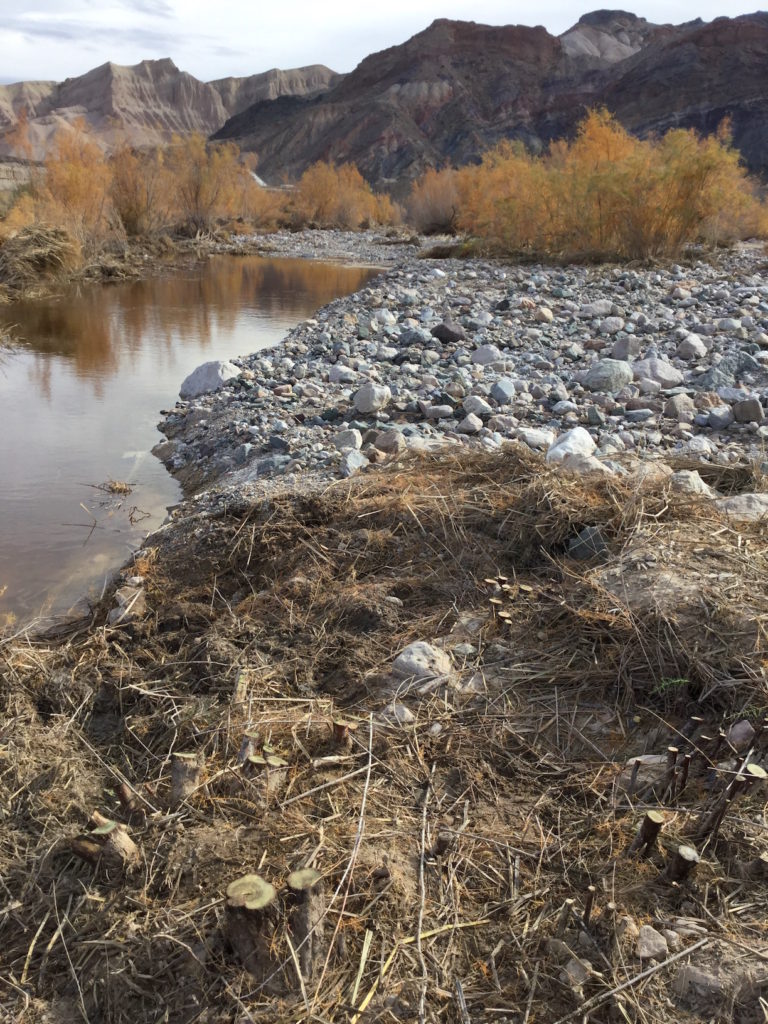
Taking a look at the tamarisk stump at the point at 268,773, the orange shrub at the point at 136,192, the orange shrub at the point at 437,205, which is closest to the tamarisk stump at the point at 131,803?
the tamarisk stump at the point at 268,773

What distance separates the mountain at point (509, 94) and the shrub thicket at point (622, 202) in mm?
30113

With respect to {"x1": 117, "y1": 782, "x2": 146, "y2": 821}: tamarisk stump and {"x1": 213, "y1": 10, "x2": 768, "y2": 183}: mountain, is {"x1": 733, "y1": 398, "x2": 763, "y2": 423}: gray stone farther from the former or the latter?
{"x1": 213, "y1": 10, "x2": 768, "y2": 183}: mountain

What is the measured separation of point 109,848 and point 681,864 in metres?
1.35

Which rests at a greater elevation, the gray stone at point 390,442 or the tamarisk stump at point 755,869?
the gray stone at point 390,442

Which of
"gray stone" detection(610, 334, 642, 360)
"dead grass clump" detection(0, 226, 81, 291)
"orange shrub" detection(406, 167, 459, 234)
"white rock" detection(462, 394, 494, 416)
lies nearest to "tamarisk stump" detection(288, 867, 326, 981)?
"white rock" detection(462, 394, 494, 416)

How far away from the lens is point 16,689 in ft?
8.79

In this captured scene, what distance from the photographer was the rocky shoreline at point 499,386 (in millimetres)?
4934

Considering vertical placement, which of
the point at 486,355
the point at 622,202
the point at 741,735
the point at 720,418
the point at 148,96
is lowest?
the point at 741,735

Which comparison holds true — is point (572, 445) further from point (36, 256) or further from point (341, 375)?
point (36, 256)

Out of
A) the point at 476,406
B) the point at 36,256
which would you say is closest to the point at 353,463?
the point at 476,406

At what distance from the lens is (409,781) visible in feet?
7.04

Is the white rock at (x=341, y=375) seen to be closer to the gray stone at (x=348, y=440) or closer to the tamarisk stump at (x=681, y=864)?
the gray stone at (x=348, y=440)

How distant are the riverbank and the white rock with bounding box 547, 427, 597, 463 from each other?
0.02 meters

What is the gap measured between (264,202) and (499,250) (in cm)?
1807
